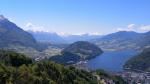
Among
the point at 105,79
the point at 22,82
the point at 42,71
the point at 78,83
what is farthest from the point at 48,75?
the point at 105,79

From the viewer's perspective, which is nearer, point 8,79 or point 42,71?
point 8,79

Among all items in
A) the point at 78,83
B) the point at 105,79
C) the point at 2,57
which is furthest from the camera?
the point at 105,79

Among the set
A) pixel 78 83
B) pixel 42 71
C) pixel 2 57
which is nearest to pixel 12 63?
pixel 2 57

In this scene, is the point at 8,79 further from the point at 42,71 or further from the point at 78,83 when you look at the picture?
the point at 78,83

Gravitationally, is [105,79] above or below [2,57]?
below

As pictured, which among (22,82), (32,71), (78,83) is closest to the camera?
(22,82)

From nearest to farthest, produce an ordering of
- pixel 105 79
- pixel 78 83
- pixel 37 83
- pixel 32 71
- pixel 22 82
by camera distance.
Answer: pixel 22 82 < pixel 37 83 < pixel 32 71 < pixel 78 83 < pixel 105 79

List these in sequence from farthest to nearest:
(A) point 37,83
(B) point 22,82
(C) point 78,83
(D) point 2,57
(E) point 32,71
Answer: (D) point 2,57 < (C) point 78,83 < (E) point 32,71 < (A) point 37,83 < (B) point 22,82

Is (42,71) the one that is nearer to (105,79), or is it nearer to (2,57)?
(2,57)

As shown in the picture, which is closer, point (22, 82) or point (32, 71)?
point (22, 82)
